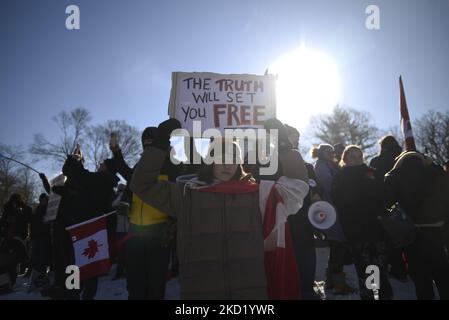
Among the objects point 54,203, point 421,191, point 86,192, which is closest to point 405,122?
point 421,191

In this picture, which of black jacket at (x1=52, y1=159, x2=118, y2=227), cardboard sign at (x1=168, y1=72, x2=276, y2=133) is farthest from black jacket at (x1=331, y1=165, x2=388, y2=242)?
black jacket at (x1=52, y1=159, x2=118, y2=227)

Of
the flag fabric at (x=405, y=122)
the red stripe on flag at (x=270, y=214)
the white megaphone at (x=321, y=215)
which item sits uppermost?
the flag fabric at (x=405, y=122)

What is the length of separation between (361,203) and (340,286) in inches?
53.4

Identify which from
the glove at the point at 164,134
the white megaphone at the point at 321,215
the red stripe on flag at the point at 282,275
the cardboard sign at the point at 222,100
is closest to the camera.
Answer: the red stripe on flag at the point at 282,275

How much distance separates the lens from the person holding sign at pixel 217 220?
204 cm

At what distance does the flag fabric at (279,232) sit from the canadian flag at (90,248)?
83.6 inches

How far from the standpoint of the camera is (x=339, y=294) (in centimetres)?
410

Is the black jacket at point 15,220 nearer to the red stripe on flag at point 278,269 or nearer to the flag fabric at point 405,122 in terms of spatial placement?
the red stripe on flag at point 278,269

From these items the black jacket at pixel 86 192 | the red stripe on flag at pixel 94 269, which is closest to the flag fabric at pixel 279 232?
the red stripe on flag at pixel 94 269

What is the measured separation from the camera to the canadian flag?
3.39m

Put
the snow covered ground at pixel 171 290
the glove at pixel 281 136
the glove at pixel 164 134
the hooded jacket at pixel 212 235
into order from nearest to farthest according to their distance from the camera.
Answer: the hooded jacket at pixel 212 235
the glove at pixel 164 134
the glove at pixel 281 136
the snow covered ground at pixel 171 290

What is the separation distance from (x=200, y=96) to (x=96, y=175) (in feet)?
5.47

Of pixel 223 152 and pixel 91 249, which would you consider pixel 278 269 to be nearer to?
pixel 223 152
